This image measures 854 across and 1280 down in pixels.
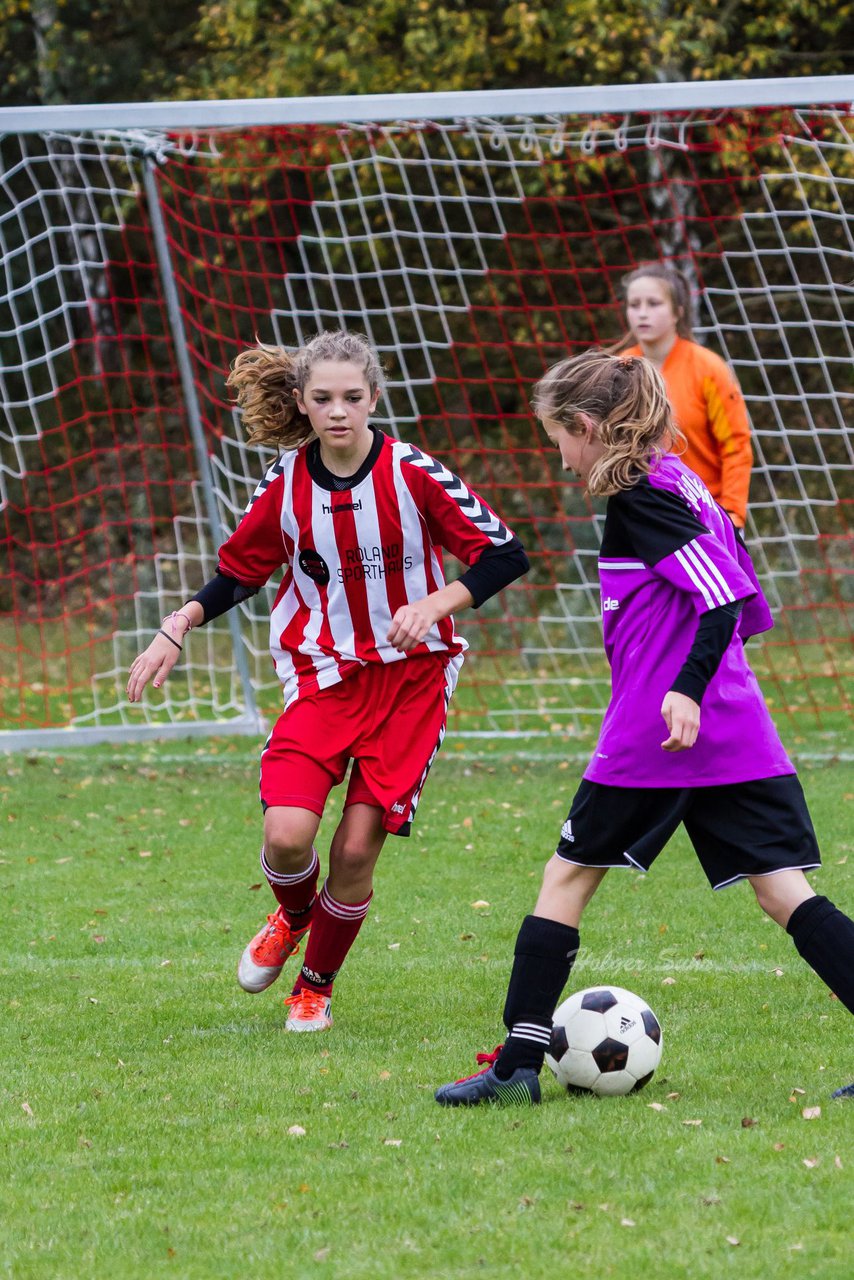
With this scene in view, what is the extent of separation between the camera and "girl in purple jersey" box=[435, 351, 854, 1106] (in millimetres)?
3551

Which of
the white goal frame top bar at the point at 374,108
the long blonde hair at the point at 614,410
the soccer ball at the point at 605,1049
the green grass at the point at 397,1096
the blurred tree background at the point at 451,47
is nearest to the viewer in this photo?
the green grass at the point at 397,1096

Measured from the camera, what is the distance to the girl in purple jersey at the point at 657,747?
3.55 m

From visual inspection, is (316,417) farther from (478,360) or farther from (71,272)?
(71,272)

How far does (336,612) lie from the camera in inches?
180

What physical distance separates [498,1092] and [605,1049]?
0.88ft

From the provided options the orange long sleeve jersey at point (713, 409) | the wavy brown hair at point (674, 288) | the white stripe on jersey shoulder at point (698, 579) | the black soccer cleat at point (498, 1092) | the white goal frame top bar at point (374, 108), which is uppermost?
the white goal frame top bar at point (374, 108)

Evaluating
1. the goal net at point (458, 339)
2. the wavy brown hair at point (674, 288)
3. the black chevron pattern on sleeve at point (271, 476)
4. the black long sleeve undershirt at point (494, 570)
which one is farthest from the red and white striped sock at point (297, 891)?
the goal net at point (458, 339)

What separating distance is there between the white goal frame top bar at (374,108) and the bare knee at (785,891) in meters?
5.65

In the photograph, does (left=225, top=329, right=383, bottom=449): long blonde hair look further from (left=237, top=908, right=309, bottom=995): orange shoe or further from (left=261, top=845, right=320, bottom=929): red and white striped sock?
(left=237, top=908, right=309, bottom=995): orange shoe

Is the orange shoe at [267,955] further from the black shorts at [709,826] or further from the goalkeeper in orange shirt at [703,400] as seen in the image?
the goalkeeper in orange shirt at [703,400]

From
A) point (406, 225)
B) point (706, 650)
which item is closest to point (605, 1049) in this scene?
point (706, 650)

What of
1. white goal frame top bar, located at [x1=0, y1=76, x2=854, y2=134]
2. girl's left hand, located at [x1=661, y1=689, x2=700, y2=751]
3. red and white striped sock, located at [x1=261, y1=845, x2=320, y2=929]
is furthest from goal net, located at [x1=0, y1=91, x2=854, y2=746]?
girl's left hand, located at [x1=661, y1=689, x2=700, y2=751]

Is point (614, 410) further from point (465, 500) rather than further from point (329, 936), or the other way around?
point (329, 936)

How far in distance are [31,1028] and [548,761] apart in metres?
4.91
